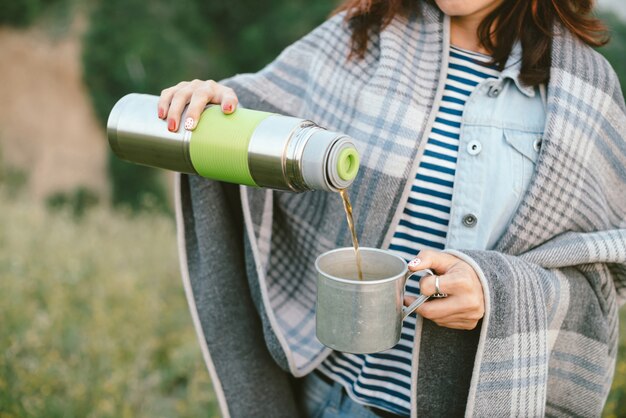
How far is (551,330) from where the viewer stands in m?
1.51

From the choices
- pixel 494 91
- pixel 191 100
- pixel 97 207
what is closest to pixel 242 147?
pixel 191 100

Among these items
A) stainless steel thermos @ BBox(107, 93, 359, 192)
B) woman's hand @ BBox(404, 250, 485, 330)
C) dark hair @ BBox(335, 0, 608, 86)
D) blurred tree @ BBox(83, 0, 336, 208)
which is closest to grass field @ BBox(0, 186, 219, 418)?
stainless steel thermos @ BBox(107, 93, 359, 192)

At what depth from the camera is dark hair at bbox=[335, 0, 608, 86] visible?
1.65 metres

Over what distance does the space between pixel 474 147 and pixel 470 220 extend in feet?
0.63

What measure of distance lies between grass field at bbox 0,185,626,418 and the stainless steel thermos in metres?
1.74

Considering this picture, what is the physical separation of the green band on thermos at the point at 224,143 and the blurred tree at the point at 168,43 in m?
18.0

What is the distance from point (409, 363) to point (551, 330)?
367 mm

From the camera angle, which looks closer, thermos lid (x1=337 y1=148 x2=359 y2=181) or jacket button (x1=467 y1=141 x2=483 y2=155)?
thermos lid (x1=337 y1=148 x2=359 y2=181)

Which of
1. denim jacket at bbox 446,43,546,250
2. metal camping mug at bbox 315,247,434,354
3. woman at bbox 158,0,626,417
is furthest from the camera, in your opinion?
denim jacket at bbox 446,43,546,250

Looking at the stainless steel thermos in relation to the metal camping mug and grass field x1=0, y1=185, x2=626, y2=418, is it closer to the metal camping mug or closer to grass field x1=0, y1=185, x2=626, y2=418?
the metal camping mug

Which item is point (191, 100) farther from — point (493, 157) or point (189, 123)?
point (493, 157)

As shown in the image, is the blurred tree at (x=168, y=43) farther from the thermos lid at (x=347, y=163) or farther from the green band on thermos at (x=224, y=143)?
the thermos lid at (x=347, y=163)

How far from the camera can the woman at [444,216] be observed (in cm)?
140

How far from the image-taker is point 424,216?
1.57m
